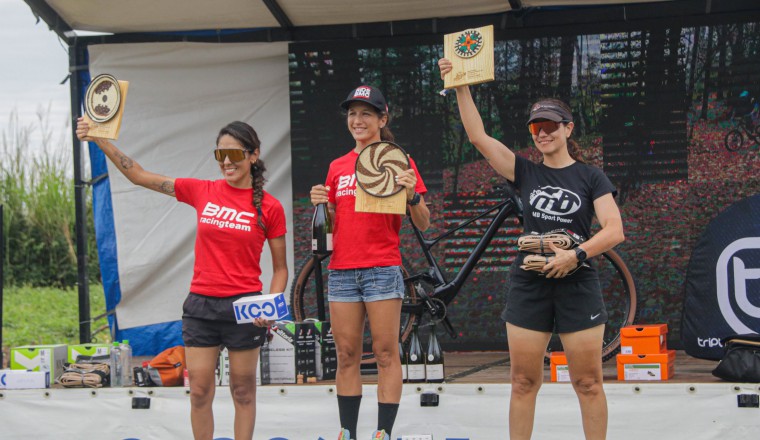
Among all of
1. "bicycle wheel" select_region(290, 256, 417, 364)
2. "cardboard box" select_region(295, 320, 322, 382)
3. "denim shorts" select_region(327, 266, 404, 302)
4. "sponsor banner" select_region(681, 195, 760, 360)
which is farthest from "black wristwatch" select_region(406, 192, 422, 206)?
"sponsor banner" select_region(681, 195, 760, 360)

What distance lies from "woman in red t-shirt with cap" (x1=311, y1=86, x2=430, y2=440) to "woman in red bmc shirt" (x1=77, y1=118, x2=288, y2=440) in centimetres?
27

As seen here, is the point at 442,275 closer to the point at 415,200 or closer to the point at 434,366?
the point at 434,366

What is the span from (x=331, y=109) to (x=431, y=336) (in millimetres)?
2208

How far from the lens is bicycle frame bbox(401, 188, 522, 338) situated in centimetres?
564

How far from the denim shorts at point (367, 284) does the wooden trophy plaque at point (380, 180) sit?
281mm

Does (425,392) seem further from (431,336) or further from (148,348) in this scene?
(148,348)

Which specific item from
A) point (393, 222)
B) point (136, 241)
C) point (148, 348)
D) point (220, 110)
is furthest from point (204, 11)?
point (393, 222)

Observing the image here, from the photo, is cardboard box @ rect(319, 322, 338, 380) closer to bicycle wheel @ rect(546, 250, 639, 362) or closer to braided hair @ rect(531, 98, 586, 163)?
bicycle wheel @ rect(546, 250, 639, 362)

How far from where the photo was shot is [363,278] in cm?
385

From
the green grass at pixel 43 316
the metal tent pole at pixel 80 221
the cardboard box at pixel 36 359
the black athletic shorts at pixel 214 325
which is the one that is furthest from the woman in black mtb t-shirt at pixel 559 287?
the green grass at pixel 43 316

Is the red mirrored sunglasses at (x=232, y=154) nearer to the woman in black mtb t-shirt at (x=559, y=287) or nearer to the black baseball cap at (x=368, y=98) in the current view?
the black baseball cap at (x=368, y=98)

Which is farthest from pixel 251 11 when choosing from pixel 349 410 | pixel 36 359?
pixel 349 410

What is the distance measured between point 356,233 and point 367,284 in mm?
222

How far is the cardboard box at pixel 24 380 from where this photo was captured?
5.13 m
